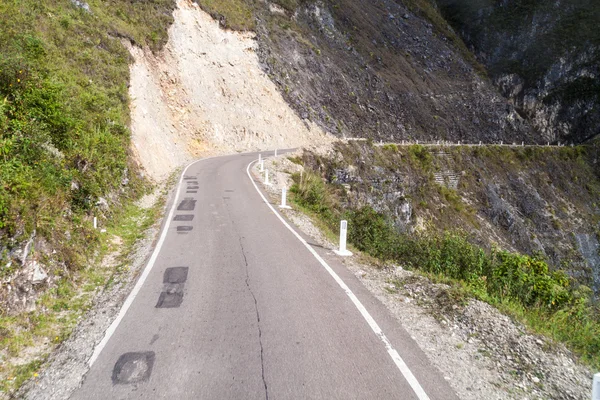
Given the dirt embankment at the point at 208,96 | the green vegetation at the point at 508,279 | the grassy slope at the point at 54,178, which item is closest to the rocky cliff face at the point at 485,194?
the dirt embankment at the point at 208,96

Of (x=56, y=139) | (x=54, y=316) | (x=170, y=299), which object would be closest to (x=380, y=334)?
(x=170, y=299)

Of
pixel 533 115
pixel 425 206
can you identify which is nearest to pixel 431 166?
pixel 425 206

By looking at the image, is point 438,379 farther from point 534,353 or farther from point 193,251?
point 193,251

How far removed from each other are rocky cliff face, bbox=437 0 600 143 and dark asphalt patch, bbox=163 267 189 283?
2882 inches

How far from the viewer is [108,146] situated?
43.7 feet

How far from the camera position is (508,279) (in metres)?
8.31

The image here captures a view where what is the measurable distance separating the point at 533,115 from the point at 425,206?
49642 millimetres

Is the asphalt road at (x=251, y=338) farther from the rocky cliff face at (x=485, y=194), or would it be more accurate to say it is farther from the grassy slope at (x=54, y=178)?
the rocky cliff face at (x=485, y=194)

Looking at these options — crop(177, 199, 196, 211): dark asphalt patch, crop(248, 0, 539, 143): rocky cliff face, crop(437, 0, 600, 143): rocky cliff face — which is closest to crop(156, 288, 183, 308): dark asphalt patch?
crop(177, 199, 196, 211): dark asphalt patch

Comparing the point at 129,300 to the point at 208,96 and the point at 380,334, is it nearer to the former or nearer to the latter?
the point at 380,334

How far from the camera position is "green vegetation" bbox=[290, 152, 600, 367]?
6.07 metres

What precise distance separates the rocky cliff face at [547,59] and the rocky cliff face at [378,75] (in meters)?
5.64

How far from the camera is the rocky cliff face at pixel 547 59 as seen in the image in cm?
6569

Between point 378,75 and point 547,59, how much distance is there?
3991 cm
